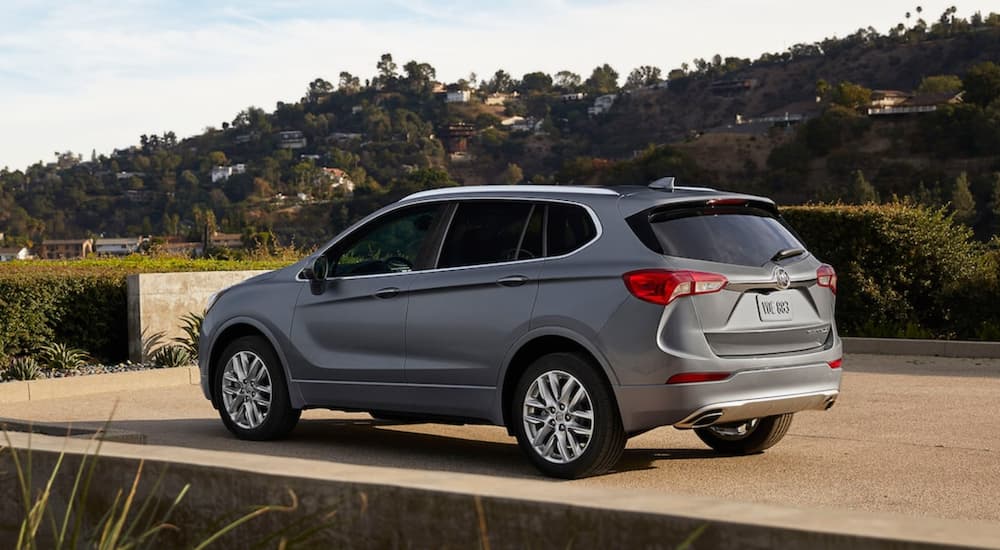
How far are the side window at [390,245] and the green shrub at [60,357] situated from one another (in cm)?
647

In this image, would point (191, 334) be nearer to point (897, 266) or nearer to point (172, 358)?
point (172, 358)

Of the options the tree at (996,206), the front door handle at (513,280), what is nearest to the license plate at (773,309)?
the front door handle at (513,280)

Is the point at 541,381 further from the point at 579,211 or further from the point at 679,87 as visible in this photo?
the point at 679,87

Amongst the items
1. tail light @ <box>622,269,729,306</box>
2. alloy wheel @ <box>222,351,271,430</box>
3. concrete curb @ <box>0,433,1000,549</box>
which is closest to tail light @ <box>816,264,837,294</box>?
tail light @ <box>622,269,729,306</box>

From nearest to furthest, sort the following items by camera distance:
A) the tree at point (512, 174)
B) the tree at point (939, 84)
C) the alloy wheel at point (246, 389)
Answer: the alloy wheel at point (246, 389)
the tree at point (939, 84)
the tree at point (512, 174)

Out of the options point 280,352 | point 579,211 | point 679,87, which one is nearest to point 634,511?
point 579,211

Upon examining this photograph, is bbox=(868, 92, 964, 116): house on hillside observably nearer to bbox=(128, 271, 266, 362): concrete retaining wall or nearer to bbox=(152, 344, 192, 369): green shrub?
bbox=(128, 271, 266, 362): concrete retaining wall

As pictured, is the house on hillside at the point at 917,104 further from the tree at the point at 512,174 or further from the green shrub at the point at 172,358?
the green shrub at the point at 172,358

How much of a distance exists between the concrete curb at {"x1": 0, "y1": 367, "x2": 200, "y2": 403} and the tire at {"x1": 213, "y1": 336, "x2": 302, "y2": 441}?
401cm

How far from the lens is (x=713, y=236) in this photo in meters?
8.23

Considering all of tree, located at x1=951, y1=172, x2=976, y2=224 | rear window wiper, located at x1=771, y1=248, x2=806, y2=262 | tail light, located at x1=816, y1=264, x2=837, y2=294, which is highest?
rear window wiper, located at x1=771, y1=248, x2=806, y2=262

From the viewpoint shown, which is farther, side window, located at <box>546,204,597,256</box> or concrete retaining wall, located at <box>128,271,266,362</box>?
concrete retaining wall, located at <box>128,271,266,362</box>

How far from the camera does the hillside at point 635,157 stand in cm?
12238

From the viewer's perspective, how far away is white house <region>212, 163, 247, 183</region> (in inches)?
6783
